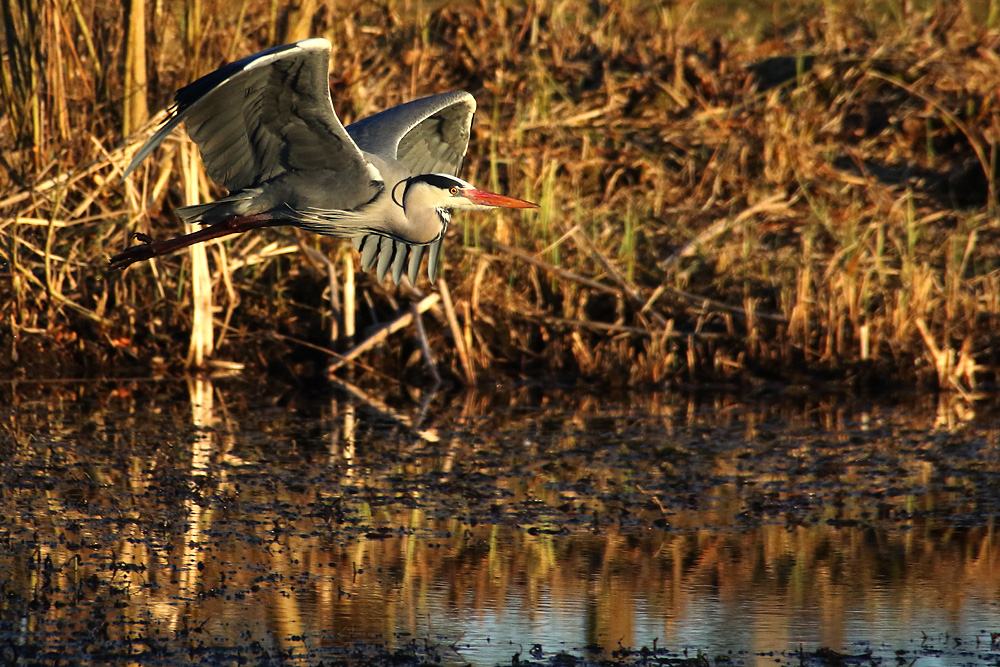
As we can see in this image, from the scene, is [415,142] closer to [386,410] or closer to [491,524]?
[386,410]

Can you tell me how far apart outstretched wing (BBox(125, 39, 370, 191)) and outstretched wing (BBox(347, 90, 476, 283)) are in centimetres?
41

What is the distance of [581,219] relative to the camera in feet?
33.9

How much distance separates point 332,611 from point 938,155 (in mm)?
8723

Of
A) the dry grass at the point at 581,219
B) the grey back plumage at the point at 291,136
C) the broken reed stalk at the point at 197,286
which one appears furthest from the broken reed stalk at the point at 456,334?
the grey back plumage at the point at 291,136

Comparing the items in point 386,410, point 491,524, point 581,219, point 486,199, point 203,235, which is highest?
point 581,219

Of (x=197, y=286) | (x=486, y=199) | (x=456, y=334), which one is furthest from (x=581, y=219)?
(x=486, y=199)

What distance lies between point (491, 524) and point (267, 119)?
194cm

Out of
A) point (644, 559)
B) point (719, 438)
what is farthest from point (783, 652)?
point (719, 438)

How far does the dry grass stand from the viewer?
29.0 feet

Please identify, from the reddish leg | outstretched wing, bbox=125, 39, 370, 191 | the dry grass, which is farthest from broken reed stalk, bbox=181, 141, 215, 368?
outstretched wing, bbox=125, 39, 370, 191

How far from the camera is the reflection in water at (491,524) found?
4574mm

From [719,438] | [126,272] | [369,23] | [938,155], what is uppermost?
[369,23]

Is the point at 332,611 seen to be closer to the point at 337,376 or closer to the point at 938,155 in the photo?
the point at 337,376

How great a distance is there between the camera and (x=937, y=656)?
173 inches
